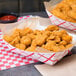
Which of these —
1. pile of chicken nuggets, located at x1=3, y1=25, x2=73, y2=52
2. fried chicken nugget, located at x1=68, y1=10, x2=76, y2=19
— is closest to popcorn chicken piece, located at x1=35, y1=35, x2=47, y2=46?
pile of chicken nuggets, located at x1=3, y1=25, x2=73, y2=52

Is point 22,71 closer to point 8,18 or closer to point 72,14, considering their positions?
point 72,14

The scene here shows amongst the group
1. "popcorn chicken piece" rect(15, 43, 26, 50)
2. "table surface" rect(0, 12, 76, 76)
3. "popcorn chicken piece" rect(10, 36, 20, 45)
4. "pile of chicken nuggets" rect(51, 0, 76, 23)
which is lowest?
"table surface" rect(0, 12, 76, 76)

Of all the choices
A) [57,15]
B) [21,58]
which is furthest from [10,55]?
[57,15]

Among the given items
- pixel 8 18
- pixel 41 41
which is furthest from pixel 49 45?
pixel 8 18

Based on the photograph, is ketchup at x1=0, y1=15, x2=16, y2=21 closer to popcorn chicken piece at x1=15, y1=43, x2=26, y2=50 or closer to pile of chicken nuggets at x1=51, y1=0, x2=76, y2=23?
pile of chicken nuggets at x1=51, y1=0, x2=76, y2=23

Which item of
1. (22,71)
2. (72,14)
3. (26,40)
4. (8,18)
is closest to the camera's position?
(22,71)

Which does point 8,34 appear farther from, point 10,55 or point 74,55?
point 74,55

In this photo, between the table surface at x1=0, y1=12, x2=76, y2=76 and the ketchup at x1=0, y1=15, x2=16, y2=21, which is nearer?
the table surface at x1=0, y1=12, x2=76, y2=76

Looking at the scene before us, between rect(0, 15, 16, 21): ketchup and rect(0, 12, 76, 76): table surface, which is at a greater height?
rect(0, 15, 16, 21): ketchup

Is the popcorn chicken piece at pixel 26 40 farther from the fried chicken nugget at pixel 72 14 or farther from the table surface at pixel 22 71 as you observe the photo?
the fried chicken nugget at pixel 72 14
